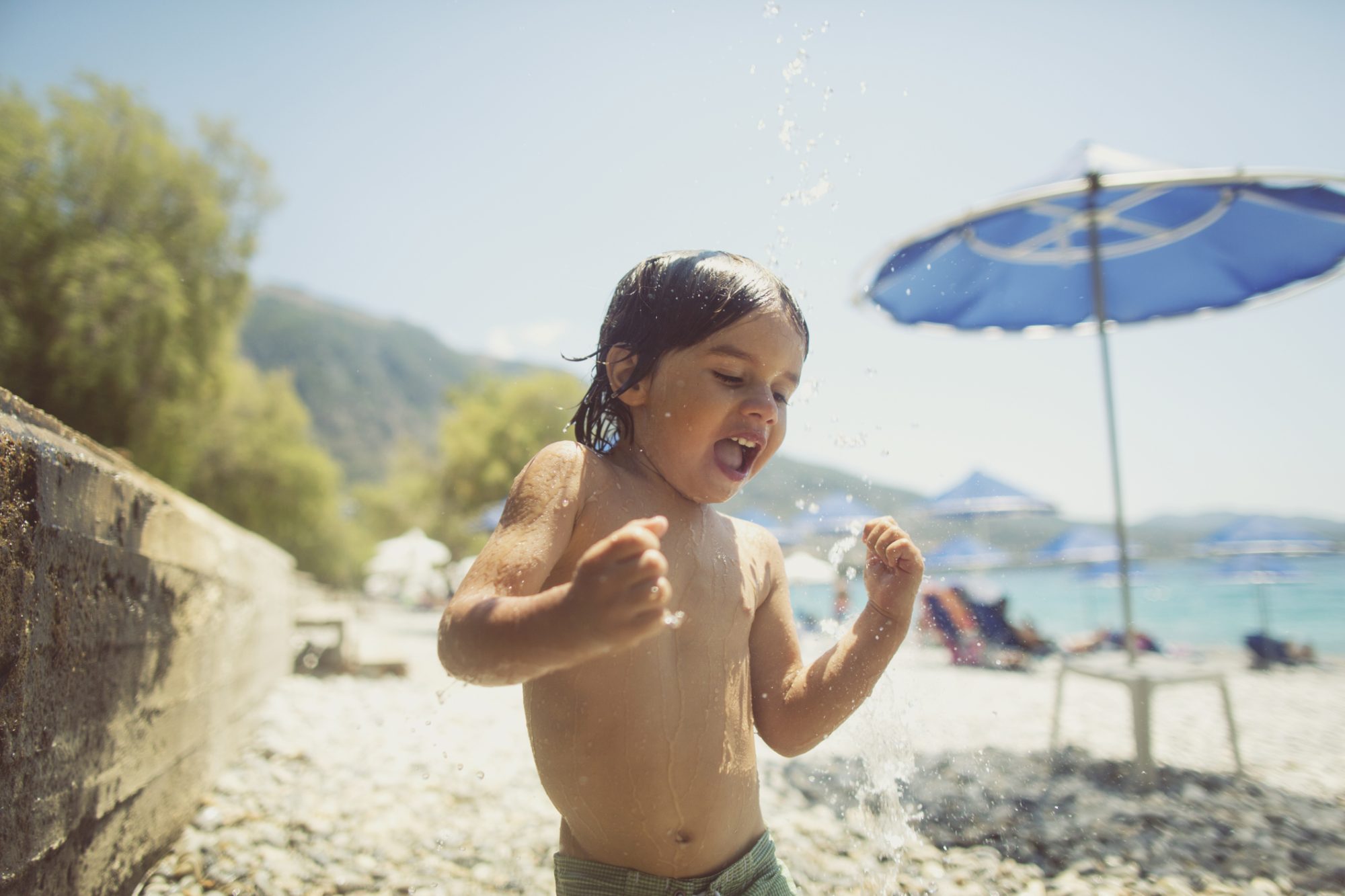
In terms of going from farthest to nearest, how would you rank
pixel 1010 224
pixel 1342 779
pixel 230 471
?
pixel 230 471, pixel 1010 224, pixel 1342 779

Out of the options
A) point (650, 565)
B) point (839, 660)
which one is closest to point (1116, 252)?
point (839, 660)

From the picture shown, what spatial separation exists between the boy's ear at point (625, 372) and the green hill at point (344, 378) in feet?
372

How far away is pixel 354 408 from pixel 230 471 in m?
116

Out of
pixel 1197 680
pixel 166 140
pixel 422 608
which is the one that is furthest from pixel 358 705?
pixel 422 608

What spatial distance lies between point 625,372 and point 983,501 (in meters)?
11.0

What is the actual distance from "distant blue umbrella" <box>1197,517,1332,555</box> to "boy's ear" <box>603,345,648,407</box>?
53.0 feet

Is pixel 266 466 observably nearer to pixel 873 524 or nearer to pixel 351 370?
pixel 873 524

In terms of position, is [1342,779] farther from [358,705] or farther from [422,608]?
[422,608]

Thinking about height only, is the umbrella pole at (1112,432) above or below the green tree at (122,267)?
below

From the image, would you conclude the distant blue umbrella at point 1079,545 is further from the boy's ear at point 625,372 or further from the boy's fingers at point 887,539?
the boy's ear at point 625,372

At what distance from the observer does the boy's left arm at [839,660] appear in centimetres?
151

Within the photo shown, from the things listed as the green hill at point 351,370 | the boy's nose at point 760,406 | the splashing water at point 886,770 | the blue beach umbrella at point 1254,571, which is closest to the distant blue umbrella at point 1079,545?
the blue beach umbrella at point 1254,571

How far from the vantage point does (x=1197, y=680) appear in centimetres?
387

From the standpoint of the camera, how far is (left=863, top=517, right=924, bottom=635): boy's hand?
1.53m
